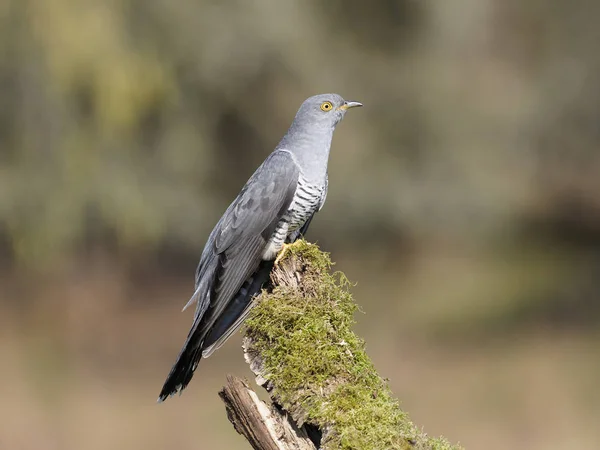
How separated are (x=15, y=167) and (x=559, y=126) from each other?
26.8 feet

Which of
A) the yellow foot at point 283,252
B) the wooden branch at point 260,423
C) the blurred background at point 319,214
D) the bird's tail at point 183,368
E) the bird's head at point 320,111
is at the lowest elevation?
the wooden branch at point 260,423

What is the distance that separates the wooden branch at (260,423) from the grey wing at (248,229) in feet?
3.25

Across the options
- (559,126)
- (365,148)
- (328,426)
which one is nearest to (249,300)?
(328,426)

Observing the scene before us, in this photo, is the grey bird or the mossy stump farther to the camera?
the grey bird

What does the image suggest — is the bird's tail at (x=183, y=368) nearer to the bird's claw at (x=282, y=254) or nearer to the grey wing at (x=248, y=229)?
the grey wing at (x=248, y=229)

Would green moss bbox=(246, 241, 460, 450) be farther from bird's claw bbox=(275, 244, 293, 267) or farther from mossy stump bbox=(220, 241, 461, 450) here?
bird's claw bbox=(275, 244, 293, 267)

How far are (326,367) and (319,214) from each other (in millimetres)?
8047

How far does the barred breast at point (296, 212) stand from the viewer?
396 cm

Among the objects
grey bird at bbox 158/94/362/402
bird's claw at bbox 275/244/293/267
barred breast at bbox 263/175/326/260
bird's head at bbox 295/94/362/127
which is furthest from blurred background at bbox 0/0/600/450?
bird's claw at bbox 275/244/293/267

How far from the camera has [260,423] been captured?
8.84 ft

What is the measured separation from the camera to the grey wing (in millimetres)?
3793

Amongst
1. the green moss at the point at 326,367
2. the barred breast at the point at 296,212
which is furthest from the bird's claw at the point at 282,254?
the green moss at the point at 326,367

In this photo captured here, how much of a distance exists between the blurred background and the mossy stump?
514 centimetres

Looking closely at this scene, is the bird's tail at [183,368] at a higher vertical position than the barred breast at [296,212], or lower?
lower
